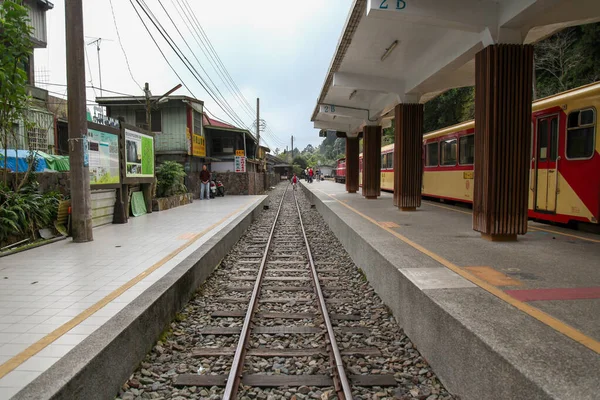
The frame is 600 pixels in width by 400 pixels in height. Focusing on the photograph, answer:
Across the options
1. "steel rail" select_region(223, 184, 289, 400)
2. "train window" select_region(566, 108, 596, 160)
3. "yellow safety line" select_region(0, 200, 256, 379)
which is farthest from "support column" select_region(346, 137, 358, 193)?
"yellow safety line" select_region(0, 200, 256, 379)

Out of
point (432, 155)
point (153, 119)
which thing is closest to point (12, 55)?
point (432, 155)

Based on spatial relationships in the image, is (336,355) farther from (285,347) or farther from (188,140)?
(188,140)

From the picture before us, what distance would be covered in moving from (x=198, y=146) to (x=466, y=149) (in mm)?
18143

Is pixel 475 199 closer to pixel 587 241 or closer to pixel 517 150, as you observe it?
pixel 517 150

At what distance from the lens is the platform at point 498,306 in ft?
8.49

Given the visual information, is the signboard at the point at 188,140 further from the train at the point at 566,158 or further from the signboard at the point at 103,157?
the train at the point at 566,158

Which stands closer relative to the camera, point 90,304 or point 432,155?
point 90,304

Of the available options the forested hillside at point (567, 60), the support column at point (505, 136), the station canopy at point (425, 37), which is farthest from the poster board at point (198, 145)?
the support column at point (505, 136)

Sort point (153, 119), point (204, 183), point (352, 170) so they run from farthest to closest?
point (153, 119) → point (352, 170) → point (204, 183)

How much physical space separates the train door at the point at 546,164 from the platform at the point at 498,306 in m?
1.04

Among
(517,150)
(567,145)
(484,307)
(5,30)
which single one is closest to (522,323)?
(484,307)

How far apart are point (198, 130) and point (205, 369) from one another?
24111 mm

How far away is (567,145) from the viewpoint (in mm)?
7891

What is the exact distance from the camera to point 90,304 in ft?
14.3
